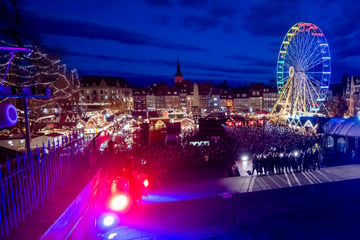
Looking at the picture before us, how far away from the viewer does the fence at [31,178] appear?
3.23 metres

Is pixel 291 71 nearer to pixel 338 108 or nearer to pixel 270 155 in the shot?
pixel 270 155

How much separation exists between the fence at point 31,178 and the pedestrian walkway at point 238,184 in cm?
417

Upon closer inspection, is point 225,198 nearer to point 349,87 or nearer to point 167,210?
point 167,210

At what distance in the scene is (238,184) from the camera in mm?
10000

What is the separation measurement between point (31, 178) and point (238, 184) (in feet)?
27.0

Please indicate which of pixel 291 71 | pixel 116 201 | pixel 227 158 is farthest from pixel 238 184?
pixel 291 71

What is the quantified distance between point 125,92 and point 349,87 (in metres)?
63.7

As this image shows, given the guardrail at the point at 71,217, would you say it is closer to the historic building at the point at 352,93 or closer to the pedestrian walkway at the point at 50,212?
the pedestrian walkway at the point at 50,212

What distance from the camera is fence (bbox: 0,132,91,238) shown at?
10.6 feet

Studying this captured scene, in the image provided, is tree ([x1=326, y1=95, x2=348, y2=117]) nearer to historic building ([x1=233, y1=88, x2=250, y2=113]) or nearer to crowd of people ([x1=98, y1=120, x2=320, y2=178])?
historic building ([x1=233, y1=88, x2=250, y2=113])

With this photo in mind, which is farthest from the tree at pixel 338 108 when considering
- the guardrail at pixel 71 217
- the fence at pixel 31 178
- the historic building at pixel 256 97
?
the fence at pixel 31 178

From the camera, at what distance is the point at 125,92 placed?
76.5 m

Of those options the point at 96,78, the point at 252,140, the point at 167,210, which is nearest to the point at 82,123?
Result: the point at 252,140

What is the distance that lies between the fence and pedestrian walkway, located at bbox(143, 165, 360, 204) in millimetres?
4173
